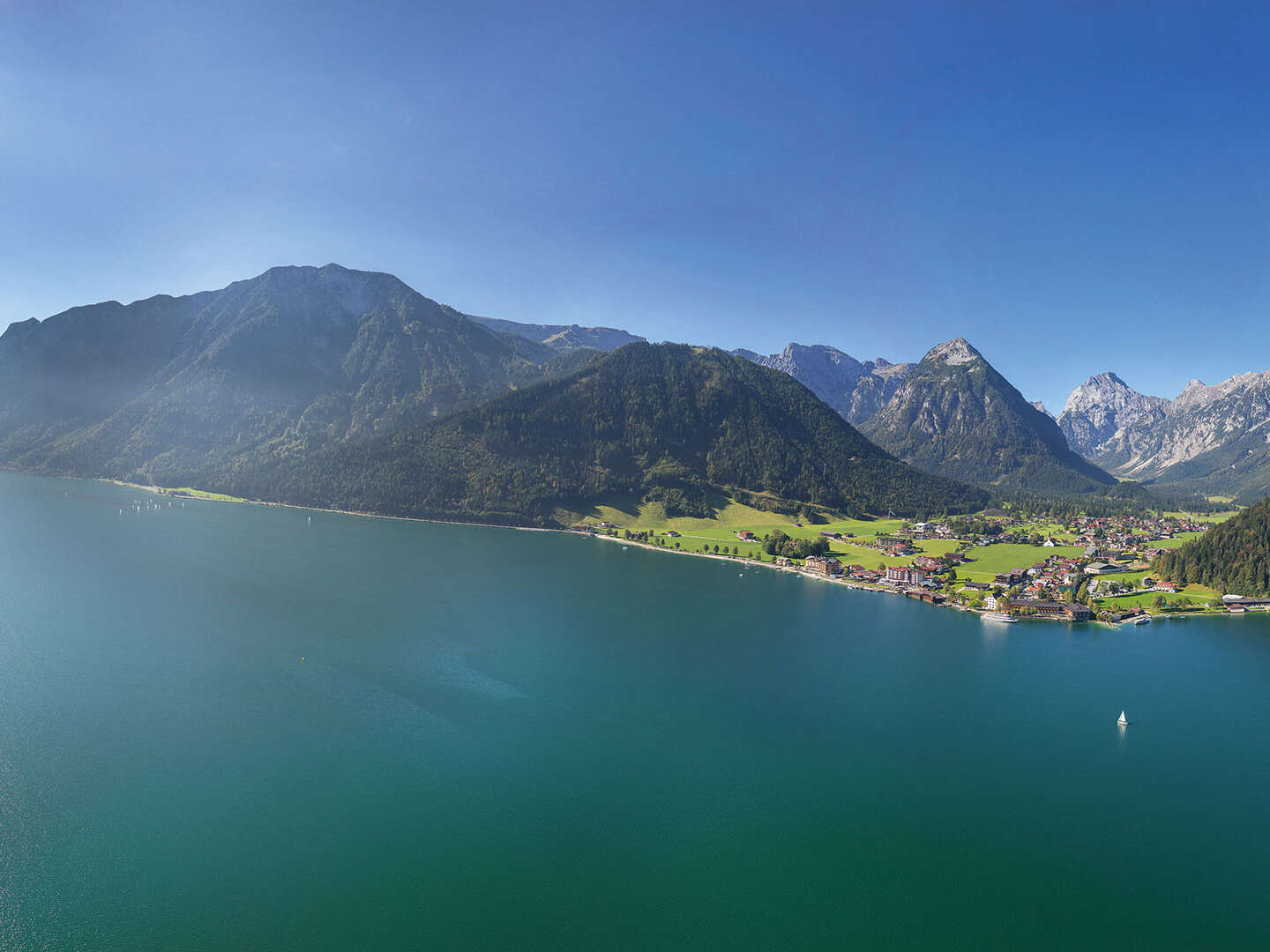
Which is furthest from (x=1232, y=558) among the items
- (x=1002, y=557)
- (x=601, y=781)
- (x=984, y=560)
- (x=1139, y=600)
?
(x=601, y=781)

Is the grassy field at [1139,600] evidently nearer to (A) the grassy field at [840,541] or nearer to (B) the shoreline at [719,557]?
(B) the shoreline at [719,557]

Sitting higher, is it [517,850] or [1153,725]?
[1153,725]

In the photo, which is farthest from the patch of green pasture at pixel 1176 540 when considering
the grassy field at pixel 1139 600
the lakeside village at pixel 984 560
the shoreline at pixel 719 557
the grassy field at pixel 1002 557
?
the shoreline at pixel 719 557

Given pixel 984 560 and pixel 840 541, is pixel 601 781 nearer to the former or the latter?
pixel 984 560

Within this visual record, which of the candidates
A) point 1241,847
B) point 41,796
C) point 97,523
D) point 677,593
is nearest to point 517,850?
point 41,796

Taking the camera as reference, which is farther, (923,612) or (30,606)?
(923,612)

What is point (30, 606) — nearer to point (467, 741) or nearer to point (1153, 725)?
point (467, 741)
